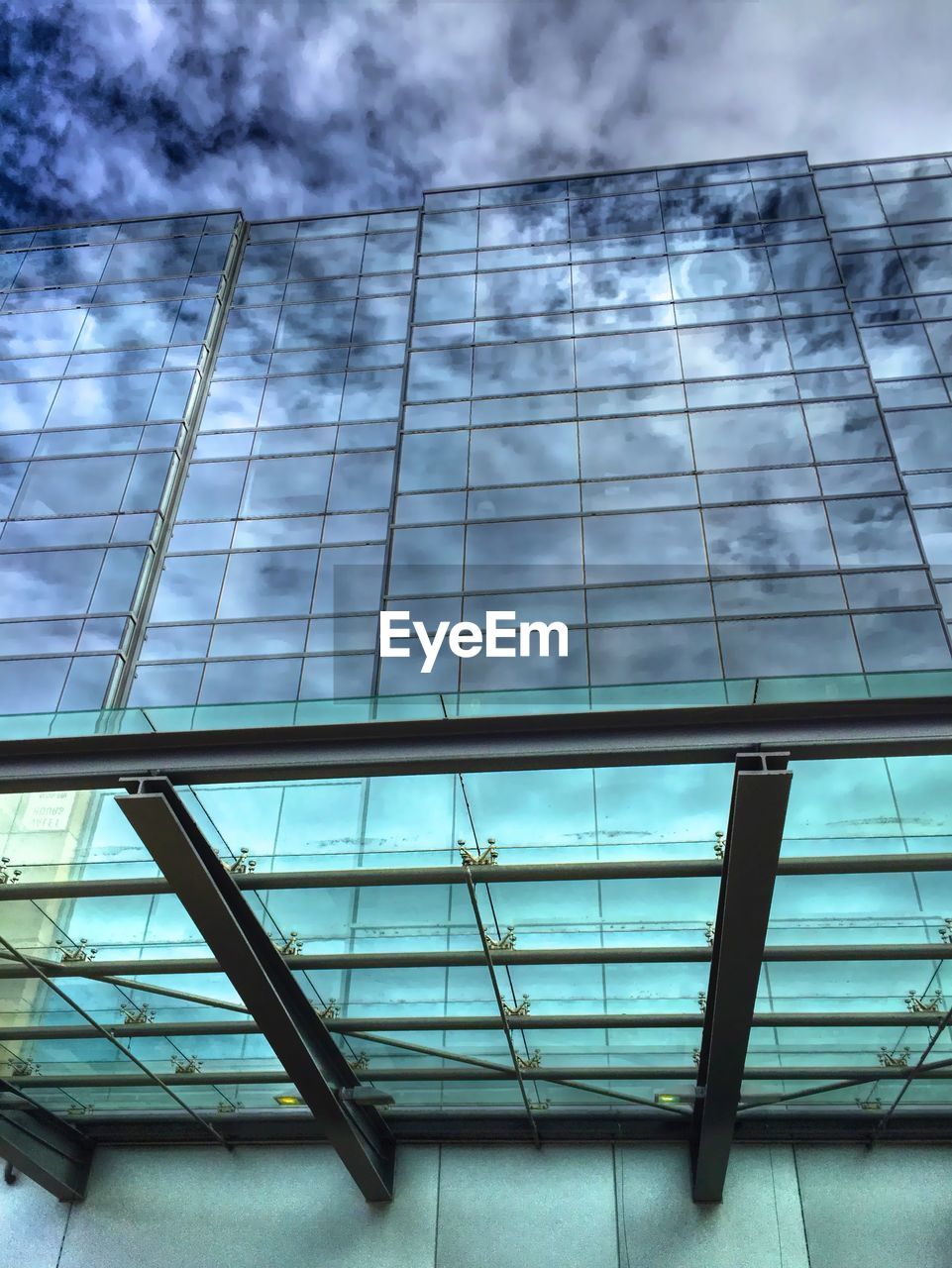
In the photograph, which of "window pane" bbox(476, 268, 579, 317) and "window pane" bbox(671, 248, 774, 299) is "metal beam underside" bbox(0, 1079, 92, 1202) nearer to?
"window pane" bbox(476, 268, 579, 317)

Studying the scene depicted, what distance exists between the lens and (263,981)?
15109mm

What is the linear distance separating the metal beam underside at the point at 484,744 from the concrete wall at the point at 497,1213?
11900 millimetres

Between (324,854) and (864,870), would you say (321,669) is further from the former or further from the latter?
(864,870)

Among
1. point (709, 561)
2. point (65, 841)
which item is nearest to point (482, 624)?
point (709, 561)

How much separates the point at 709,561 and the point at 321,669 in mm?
9549

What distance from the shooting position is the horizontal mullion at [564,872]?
14.1 metres

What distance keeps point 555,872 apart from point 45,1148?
43.7ft

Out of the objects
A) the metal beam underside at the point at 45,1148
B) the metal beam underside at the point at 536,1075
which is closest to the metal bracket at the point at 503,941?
the metal beam underside at the point at 536,1075

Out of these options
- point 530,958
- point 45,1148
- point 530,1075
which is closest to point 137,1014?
point 45,1148

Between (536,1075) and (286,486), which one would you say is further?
(286,486)

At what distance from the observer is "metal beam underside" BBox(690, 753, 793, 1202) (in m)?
11.7

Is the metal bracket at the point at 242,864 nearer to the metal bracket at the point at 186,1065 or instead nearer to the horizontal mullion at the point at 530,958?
the horizontal mullion at the point at 530,958

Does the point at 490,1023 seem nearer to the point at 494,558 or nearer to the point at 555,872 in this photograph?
the point at 555,872

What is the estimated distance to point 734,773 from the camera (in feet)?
39.4
